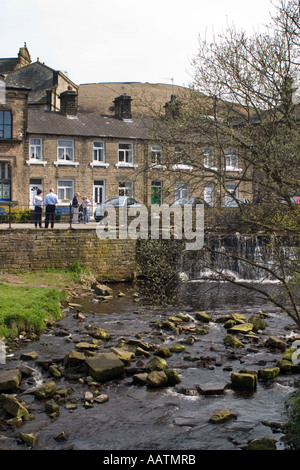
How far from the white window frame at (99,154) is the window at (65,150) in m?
1.71

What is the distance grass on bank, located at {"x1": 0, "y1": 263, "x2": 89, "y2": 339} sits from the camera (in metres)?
14.5

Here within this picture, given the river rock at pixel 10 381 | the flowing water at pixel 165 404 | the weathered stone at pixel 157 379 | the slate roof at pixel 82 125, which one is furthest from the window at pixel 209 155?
the slate roof at pixel 82 125

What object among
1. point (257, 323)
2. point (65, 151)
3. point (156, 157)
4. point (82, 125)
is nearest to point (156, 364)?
point (156, 157)

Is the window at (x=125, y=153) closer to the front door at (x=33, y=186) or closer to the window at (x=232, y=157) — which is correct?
the front door at (x=33, y=186)

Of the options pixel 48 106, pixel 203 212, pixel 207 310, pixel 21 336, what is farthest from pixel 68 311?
pixel 48 106

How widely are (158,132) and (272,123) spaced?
2.70 m

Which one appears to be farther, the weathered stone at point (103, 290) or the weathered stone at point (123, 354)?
the weathered stone at point (103, 290)

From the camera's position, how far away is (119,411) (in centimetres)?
972

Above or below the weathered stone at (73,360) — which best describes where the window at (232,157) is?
above

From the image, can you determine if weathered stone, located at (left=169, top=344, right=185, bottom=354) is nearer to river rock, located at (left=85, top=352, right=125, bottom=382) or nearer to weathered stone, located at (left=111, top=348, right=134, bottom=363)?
weathered stone, located at (left=111, top=348, right=134, bottom=363)

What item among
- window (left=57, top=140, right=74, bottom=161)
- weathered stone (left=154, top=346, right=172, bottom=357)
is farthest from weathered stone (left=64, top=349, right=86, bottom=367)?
window (left=57, top=140, right=74, bottom=161)

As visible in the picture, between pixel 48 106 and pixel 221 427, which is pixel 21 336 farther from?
pixel 48 106

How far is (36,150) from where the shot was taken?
122ft

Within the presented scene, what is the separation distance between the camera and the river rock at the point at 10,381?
10352 millimetres
